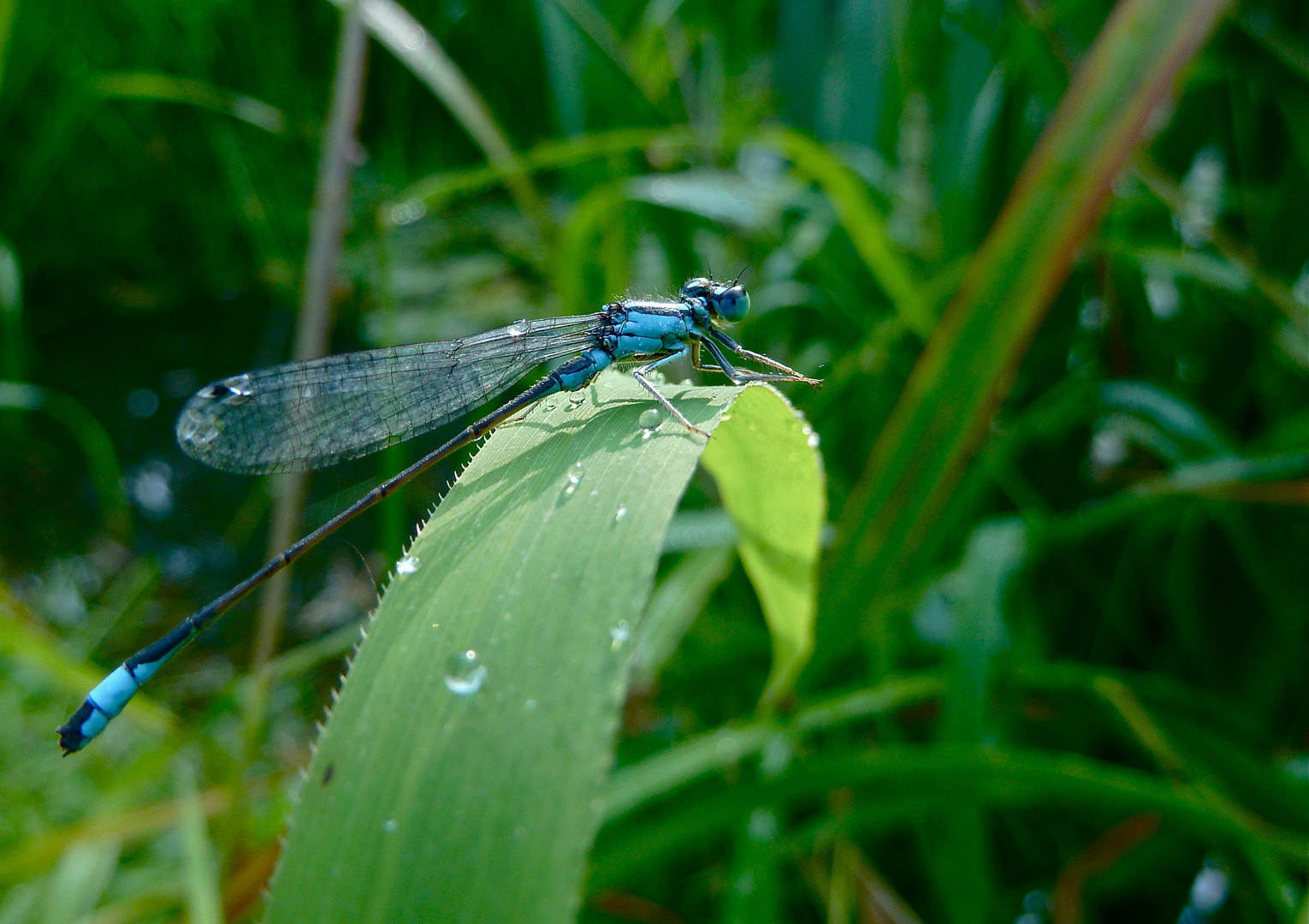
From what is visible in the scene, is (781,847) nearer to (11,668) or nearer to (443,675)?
(443,675)

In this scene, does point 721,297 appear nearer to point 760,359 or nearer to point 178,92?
point 760,359

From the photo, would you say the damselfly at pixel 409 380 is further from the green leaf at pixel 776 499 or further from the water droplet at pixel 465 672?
the water droplet at pixel 465 672

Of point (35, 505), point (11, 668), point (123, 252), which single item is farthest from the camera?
point (123, 252)

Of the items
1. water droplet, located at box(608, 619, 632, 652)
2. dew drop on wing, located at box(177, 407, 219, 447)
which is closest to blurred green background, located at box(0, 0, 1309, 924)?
dew drop on wing, located at box(177, 407, 219, 447)

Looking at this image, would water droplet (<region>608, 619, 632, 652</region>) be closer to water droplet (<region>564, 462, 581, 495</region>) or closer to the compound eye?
water droplet (<region>564, 462, 581, 495</region>)

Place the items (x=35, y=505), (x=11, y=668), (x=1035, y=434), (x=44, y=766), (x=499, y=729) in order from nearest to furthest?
1. (x=499, y=729)
2. (x=1035, y=434)
3. (x=44, y=766)
4. (x=11, y=668)
5. (x=35, y=505)

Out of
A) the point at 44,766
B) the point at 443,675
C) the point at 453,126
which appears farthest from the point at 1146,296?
the point at 453,126

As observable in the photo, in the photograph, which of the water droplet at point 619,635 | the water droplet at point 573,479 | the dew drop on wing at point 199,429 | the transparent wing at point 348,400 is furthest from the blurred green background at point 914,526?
the water droplet at point 619,635
